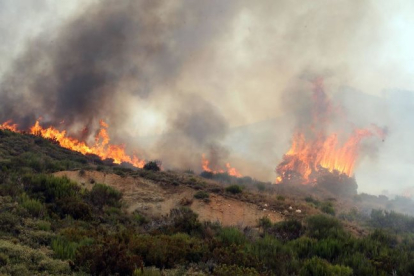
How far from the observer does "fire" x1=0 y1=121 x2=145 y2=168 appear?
4222 cm

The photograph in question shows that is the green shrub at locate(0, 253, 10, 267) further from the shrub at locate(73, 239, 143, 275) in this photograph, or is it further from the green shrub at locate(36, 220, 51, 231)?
the green shrub at locate(36, 220, 51, 231)

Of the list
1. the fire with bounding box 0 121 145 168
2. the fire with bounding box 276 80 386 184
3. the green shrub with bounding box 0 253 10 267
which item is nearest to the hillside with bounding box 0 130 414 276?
the green shrub with bounding box 0 253 10 267

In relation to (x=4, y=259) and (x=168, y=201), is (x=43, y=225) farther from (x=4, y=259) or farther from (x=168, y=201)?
(x=168, y=201)

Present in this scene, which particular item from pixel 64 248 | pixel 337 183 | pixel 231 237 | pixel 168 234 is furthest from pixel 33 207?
pixel 337 183

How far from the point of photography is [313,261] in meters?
9.07

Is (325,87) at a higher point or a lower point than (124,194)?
higher

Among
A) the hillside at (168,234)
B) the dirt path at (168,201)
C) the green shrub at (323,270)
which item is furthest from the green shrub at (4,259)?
the dirt path at (168,201)

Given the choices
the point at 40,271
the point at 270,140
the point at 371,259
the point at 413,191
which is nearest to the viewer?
the point at 40,271

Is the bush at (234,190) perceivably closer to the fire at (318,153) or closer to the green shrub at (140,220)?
the green shrub at (140,220)

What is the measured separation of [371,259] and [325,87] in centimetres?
5471

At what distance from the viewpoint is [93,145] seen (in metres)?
44.9

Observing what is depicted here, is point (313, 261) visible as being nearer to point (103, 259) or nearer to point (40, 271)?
point (103, 259)

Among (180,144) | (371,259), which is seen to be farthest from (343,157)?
(371,259)

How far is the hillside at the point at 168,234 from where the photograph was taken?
741cm
